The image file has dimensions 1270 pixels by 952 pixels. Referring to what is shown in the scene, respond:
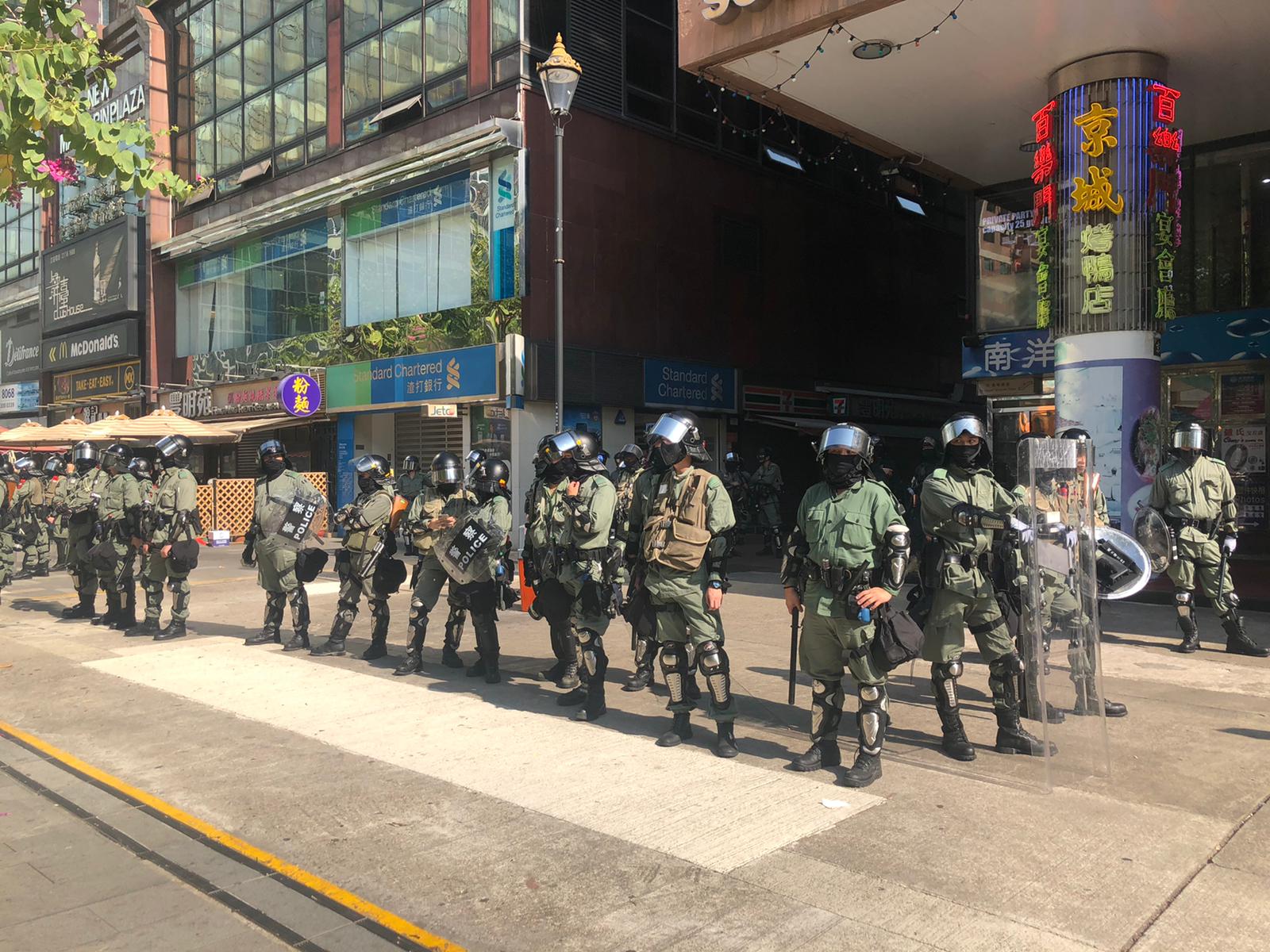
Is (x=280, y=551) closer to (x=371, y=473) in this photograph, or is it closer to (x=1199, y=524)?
(x=371, y=473)

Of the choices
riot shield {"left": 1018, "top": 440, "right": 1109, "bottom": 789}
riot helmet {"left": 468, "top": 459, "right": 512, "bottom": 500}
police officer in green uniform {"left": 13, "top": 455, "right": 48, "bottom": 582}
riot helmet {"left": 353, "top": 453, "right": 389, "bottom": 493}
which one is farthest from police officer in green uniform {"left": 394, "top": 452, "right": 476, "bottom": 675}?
police officer in green uniform {"left": 13, "top": 455, "right": 48, "bottom": 582}

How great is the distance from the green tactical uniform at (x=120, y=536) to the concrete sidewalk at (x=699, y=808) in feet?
7.52

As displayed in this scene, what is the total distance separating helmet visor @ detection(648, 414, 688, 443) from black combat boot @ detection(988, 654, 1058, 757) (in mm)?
2312

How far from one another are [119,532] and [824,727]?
846cm

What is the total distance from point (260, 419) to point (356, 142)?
7.41 metres

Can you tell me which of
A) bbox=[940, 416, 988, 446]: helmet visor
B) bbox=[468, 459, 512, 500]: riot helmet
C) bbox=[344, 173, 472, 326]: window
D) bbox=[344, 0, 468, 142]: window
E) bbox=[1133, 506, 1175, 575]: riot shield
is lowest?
A: bbox=[1133, 506, 1175, 575]: riot shield

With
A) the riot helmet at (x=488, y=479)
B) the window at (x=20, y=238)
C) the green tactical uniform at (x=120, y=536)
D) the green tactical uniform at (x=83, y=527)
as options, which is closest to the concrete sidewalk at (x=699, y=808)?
the riot helmet at (x=488, y=479)

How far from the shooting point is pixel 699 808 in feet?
15.6

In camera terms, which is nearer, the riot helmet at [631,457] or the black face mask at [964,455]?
Answer: the black face mask at [964,455]

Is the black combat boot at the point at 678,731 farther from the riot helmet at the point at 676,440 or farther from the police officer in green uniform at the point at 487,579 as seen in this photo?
the police officer in green uniform at the point at 487,579

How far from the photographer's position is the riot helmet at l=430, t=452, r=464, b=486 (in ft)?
26.5

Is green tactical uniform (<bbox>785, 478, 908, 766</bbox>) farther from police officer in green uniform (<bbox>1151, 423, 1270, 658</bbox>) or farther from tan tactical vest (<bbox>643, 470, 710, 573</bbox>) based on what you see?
police officer in green uniform (<bbox>1151, 423, 1270, 658</bbox>)

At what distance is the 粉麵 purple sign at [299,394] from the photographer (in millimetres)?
20703

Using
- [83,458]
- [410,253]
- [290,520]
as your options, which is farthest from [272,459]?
[410,253]
